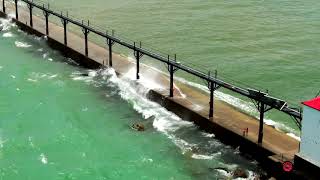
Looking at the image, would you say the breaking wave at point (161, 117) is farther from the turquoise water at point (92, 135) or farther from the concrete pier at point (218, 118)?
the concrete pier at point (218, 118)

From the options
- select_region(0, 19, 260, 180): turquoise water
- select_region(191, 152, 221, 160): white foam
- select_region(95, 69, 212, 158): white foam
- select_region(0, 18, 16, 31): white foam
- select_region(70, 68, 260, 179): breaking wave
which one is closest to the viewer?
select_region(0, 19, 260, 180): turquoise water

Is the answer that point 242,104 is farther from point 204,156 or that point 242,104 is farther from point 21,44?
point 21,44

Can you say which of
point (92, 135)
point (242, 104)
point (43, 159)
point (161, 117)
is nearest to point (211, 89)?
point (161, 117)

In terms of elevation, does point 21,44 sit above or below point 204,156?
above

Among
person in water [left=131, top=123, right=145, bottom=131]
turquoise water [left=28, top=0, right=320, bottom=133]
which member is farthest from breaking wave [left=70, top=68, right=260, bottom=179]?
turquoise water [left=28, top=0, right=320, bottom=133]

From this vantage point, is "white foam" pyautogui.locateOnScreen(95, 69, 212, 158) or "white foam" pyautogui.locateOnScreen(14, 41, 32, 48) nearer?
"white foam" pyautogui.locateOnScreen(95, 69, 212, 158)

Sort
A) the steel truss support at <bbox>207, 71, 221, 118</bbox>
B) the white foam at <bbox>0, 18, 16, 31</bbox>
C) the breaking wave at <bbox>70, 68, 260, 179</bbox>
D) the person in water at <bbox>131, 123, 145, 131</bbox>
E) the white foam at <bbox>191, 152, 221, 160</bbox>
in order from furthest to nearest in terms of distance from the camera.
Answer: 1. the white foam at <bbox>0, 18, 16, 31</bbox>
2. the person in water at <bbox>131, 123, 145, 131</bbox>
3. the steel truss support at <bbox>207, 71, 221, 118</bbox>
4. the breaking wave at <bbox>70, 68, 260, 179</bbox>
5. the white foam at <bbox>191, 152, 221, 160</bbox>

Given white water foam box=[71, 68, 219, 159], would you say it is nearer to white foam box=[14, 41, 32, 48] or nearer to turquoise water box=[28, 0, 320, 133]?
turquoise water box=[28, 0, 320, 133]
